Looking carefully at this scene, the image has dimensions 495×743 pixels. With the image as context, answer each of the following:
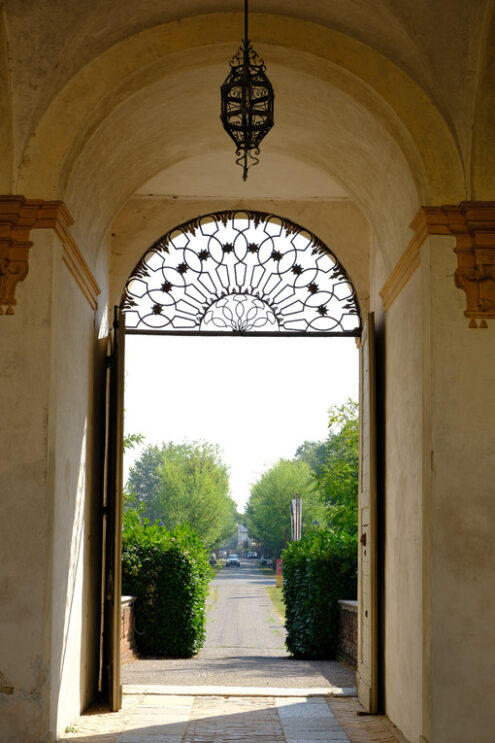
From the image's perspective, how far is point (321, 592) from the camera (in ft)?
38.9

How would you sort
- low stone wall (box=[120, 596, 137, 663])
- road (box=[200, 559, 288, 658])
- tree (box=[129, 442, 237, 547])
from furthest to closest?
tree (box=[129, 442, 237, 547]) < road (box=[200, 559, 288, 658]) < low stone wall (box=[120, 596, 137, 663])

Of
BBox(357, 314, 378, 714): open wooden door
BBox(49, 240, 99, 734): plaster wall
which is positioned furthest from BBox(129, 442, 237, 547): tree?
BBox(49, 240, 99, 734): plaster wall

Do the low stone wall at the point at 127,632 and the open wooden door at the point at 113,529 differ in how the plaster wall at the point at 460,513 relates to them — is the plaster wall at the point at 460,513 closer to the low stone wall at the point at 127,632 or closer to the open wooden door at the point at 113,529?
the open wooden door at the point at 113,529

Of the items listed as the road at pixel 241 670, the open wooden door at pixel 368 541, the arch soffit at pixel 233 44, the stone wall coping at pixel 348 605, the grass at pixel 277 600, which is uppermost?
the arch soffit at pixel 233 44

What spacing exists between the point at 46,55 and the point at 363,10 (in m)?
2.05

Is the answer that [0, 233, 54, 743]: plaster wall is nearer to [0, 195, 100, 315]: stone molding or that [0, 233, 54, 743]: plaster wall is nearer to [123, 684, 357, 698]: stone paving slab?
[0, 195, 100, 315]: stone molding

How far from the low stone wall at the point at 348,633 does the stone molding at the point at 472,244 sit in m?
5.74

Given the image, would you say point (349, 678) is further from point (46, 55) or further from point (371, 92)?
point (46, 55)

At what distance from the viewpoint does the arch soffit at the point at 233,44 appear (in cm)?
594

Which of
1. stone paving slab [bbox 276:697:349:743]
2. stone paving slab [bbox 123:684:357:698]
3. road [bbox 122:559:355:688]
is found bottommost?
road [bbox 122:559:355:688]

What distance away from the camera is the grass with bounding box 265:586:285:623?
26.3 meters

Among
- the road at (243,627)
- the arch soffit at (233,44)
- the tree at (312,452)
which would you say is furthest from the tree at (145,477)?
the arch soffit at (233,44)

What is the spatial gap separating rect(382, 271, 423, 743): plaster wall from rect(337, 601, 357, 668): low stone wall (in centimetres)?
326

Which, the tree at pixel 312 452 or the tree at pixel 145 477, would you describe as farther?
the tree at pixel 312 452
